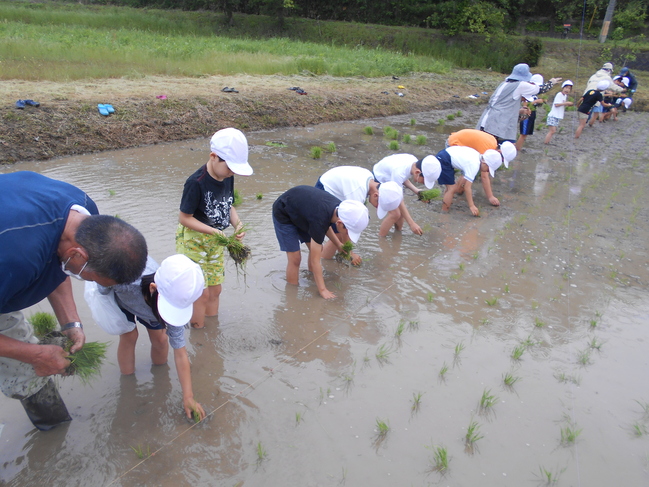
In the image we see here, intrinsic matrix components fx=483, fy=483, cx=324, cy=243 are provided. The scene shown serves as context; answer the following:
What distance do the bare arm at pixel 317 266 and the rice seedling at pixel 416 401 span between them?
4.32 ft

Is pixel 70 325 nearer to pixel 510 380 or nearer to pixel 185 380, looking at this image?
pixel 185 380

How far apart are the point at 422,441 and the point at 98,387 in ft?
6.74

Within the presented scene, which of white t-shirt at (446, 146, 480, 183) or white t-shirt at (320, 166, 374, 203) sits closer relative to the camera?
white t-shirt at (320, 166, 374, 203)

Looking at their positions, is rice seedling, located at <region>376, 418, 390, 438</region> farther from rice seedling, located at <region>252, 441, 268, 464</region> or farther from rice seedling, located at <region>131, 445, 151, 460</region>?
rice seedling, located at <region>131, 445, 151, 460</region>

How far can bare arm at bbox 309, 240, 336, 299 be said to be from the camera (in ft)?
13.3

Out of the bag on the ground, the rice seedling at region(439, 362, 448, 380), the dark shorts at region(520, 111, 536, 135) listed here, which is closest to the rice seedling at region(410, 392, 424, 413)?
the rice seedling at region(439, 362, 448, 380)

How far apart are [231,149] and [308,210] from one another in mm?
969

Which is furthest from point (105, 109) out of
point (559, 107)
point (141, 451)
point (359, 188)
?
point (559, 107)

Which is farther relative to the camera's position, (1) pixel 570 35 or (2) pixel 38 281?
(1) pixel 570 35

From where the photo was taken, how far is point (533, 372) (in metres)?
3.48

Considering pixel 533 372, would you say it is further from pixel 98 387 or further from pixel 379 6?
pixel 379 6

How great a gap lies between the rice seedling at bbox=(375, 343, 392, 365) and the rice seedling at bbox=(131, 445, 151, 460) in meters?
1.65

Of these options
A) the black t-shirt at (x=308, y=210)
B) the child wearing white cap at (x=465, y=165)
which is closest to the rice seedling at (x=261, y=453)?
the black t-shirt at (x=308, y=210)

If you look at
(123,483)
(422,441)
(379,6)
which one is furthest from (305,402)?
(379,6)
